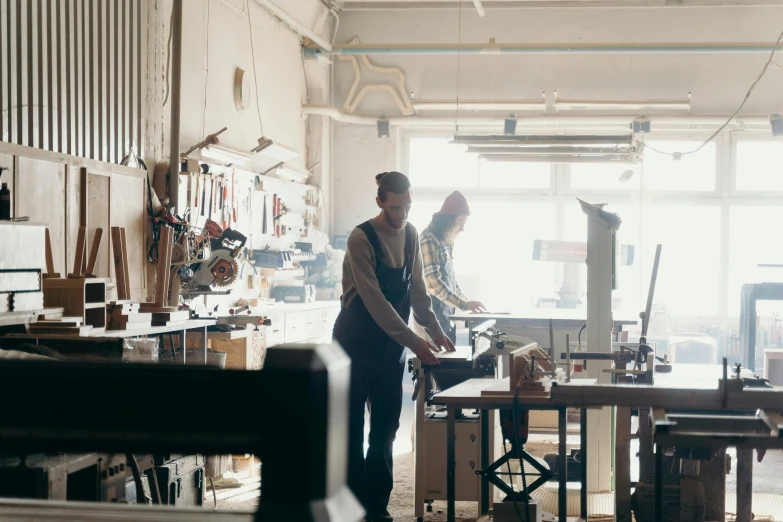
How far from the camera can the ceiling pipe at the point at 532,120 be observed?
7.73 m

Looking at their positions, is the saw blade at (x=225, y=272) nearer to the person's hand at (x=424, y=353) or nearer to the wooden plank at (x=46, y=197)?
the wooden plank at (x=46, y=197)

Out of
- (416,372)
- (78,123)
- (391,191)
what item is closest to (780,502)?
(416,372)

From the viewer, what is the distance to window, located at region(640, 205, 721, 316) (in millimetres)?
8109

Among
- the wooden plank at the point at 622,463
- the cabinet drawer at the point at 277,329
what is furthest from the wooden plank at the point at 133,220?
the wooden plank at the point at 622,463

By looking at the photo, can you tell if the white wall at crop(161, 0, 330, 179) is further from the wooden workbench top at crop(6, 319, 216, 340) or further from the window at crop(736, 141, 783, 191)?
the window at crop(736, 141, 783, 191)

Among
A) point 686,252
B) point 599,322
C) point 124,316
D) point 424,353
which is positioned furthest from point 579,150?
point 686,252

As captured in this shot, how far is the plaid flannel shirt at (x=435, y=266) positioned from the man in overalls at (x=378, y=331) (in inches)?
65.1

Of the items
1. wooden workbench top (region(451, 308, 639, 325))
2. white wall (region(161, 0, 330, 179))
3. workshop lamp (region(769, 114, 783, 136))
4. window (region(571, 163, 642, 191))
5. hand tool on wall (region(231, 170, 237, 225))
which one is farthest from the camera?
window (region(571, 163, 642, 191))

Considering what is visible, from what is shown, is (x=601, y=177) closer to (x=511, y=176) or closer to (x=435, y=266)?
(x=511, y=176)

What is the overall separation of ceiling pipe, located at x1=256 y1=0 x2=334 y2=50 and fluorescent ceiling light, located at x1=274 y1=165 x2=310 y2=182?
44.3 inches

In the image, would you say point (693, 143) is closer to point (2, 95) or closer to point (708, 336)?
point (708, 336)

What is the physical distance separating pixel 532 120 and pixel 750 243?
2395 mm

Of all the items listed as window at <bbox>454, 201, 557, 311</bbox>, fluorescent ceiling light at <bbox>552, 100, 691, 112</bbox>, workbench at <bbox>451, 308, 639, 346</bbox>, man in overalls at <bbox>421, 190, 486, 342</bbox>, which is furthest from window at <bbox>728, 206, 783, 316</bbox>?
man in overalls at <bbox>421, 190, 486, 342</bbox>

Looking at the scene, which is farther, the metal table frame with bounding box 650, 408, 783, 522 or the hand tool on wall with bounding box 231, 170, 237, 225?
the hand tool on wall with bounding box 231, 170, 237, 225
